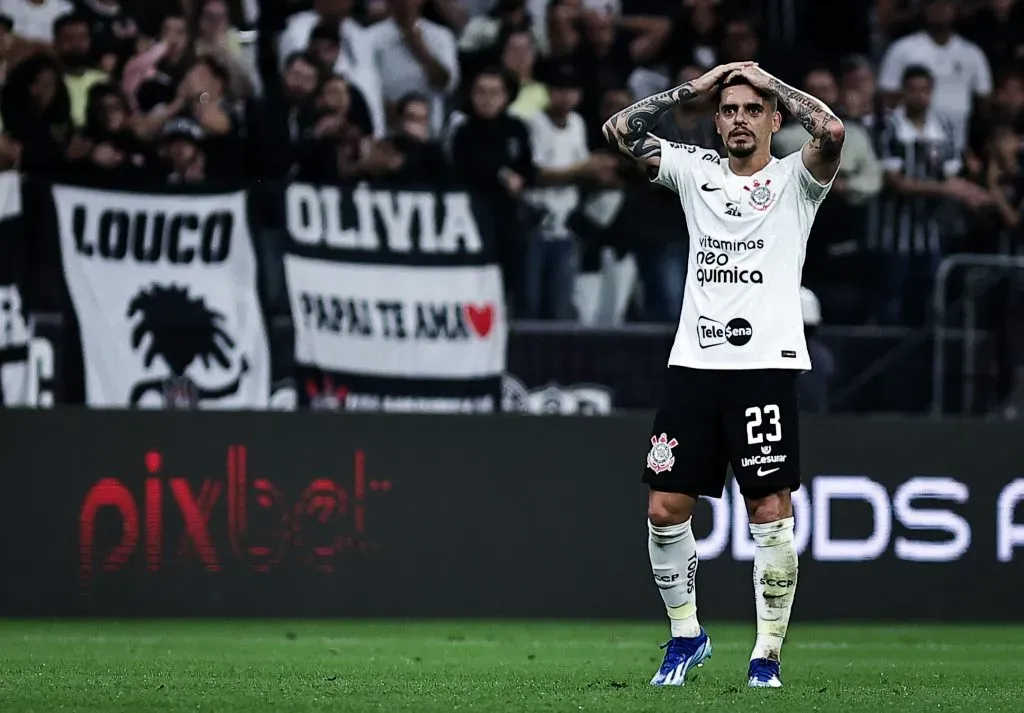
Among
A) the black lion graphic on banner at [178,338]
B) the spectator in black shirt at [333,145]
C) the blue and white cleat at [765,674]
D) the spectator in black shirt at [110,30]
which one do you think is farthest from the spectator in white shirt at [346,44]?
the blue and white cleat at [765,674]

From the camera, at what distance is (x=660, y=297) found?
11852 millimetres

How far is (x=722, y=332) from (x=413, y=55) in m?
6.86

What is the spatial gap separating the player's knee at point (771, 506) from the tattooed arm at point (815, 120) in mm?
1218

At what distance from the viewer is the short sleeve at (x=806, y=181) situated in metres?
6.65

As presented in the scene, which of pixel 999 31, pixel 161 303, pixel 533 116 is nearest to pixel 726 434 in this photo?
pixel 161 303

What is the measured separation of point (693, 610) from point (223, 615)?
5.13m

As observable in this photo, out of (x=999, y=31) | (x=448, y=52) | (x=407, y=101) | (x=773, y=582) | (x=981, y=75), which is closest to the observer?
(x=773, y=582)

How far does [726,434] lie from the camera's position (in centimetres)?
668

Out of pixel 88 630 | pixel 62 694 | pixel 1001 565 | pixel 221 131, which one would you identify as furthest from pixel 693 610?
pixel 221 131

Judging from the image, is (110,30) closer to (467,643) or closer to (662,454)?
→ (467,643)

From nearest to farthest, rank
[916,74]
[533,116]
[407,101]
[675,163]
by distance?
[675,163] < [407,101] < [533,116] < [916,74]

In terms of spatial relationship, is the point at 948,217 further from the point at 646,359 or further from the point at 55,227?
the point at 55,227

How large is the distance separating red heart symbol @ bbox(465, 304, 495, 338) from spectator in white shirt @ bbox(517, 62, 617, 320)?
0.62ft

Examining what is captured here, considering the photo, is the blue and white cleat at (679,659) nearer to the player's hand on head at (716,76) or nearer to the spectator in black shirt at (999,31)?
the player's hand on head at (716,76)
